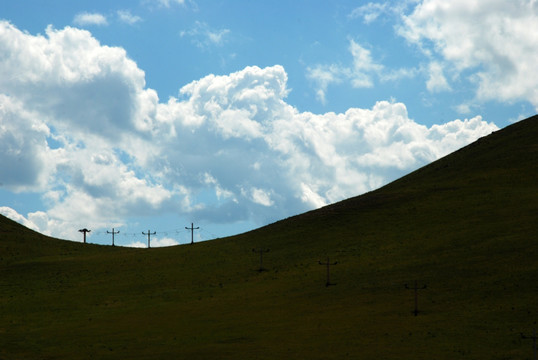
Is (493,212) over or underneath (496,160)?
underneath

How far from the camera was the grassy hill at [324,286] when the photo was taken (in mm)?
54031

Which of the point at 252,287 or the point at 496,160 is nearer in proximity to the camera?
the point at 252,287

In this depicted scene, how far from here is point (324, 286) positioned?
7306 cm

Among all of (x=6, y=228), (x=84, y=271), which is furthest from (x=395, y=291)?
(x=6, y=228)

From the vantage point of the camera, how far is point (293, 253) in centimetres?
9219

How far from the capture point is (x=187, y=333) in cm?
5991

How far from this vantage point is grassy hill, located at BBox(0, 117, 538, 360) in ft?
177

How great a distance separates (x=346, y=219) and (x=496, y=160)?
32306 millimetres

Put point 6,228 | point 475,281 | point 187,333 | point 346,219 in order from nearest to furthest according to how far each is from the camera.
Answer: point 187,333 → point 475,281 → point 346,219 → point 6,228

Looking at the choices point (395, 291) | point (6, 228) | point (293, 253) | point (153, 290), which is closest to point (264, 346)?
point (395, 291)

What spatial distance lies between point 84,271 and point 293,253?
1170 inches

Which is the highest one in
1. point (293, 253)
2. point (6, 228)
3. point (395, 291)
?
point (6, 228)

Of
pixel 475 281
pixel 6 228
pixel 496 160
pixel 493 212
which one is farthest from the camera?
pixel 6 228

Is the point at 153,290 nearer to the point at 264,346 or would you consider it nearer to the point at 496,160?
the point at 264,346
